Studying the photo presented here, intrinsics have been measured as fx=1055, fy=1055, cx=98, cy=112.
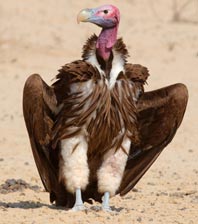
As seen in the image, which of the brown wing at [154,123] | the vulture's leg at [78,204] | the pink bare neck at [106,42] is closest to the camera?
the vulture's leg at [78,204]

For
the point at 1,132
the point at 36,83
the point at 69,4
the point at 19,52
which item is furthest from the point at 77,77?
the point at 69,4

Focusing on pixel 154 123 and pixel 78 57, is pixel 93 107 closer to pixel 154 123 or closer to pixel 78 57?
pixel 154 123

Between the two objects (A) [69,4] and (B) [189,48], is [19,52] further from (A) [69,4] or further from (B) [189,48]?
(A) [69,4]

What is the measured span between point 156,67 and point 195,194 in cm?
910

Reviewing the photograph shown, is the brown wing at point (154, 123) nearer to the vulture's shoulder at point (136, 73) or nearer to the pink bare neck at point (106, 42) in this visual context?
the vulture's shoulder at point (136, 73)

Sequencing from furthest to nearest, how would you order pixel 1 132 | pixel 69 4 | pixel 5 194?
pixel 69 4 → pixel 1 132 → pixel 5 194

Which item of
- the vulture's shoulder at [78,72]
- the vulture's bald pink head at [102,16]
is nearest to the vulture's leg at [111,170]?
the vulture's shoulder at [78,72]

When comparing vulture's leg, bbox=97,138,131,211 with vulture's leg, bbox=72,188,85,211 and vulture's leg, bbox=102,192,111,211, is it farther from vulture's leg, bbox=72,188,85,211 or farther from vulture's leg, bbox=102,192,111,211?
vulture's leg, bbox=72,188,85,211

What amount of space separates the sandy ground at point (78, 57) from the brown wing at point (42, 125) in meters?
0.25

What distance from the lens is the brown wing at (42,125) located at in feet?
25.9

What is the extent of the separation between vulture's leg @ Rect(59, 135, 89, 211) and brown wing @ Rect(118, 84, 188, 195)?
51 centimetres

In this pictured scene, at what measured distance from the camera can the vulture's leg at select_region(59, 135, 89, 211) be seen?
7.94 metres

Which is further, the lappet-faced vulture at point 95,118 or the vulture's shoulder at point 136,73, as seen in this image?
the vulture's shoulder at point 136,73

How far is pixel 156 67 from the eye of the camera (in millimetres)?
18531
